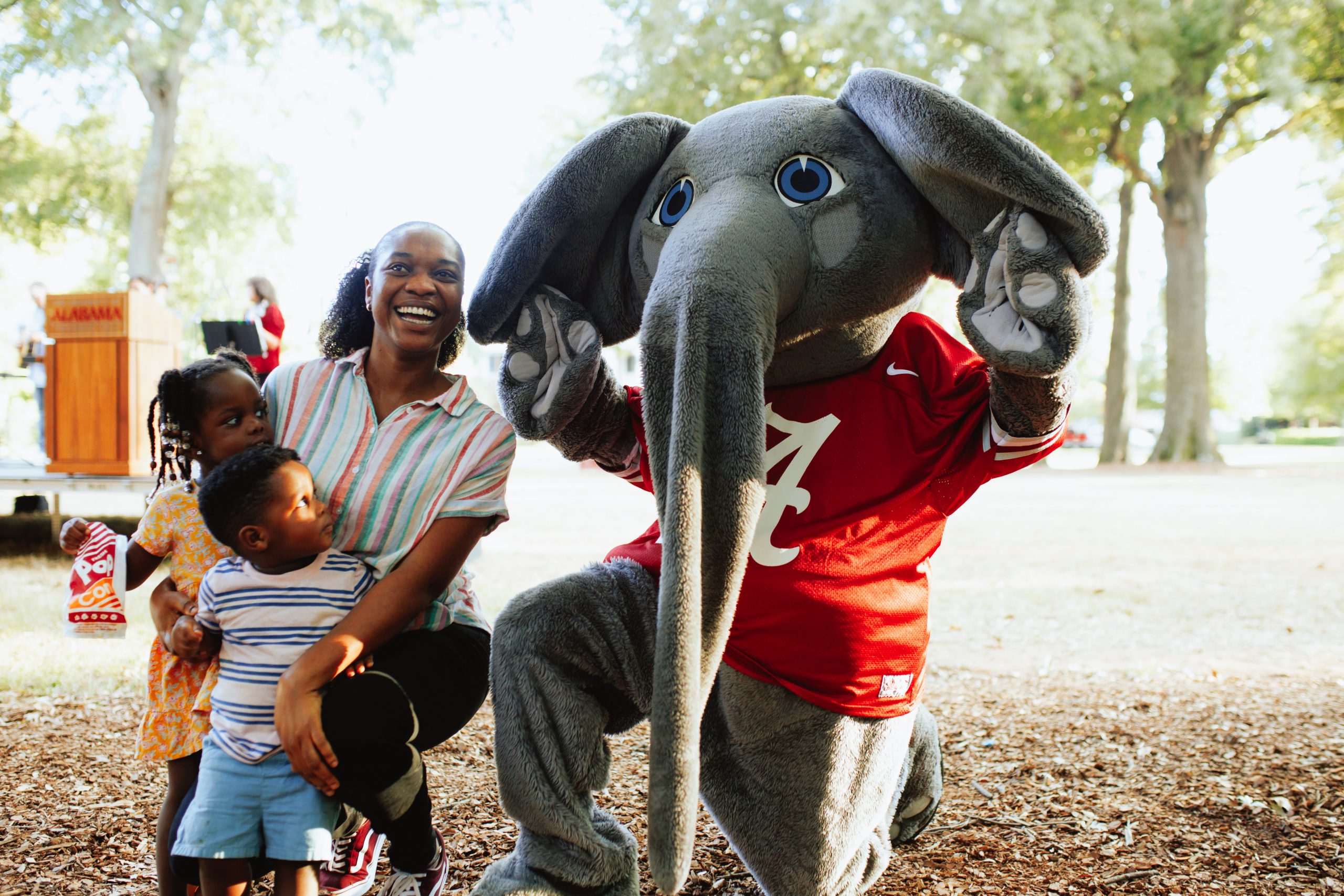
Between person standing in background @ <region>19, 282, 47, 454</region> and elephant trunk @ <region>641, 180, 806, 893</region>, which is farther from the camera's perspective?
person standing in background @ <region>19, 282, 47, 454</region>

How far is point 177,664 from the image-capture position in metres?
1.96

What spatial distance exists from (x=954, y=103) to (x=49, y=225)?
1934 cm

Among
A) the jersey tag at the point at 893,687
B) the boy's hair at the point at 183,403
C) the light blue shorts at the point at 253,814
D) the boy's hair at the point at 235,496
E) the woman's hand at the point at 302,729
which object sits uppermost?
the boy's hair at the point at 183,403

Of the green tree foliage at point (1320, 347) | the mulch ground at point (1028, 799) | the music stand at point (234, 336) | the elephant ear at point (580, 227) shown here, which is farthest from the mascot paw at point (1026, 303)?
the green tree foliage at point (1320, 347)

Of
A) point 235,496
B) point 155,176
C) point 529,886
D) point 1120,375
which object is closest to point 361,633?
point 235,496

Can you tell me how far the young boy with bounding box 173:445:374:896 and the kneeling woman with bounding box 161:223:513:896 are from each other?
0.06 m

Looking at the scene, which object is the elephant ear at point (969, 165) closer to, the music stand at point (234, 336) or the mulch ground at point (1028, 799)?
the mulch ground at point (1028, 799)

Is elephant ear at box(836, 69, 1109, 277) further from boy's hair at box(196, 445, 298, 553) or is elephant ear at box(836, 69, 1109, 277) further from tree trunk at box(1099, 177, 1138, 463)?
tree trunk at box(1099, 177, 1138, 463)

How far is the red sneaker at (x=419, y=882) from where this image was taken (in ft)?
6.69

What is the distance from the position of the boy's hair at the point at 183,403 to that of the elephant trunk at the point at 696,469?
96cm

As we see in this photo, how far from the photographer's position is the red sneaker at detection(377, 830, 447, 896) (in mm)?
2039

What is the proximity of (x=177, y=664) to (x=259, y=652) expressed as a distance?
277 mm

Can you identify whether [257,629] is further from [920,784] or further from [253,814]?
[920,784]

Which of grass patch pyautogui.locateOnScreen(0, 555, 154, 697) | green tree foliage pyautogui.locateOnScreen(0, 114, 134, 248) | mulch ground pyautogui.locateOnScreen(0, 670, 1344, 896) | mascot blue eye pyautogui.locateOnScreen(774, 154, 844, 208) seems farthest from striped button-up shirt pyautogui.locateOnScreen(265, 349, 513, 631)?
green tree foliage pyautogui.locateOnScreen(0, 114, 134, 248)
